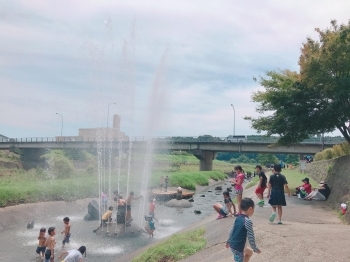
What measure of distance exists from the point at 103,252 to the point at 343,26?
1876 cm

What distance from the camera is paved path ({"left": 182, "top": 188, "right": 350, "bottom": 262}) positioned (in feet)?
29.4

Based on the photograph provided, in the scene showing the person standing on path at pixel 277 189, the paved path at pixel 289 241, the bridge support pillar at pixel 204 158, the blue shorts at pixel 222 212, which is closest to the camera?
the paved path at pixel 289 241

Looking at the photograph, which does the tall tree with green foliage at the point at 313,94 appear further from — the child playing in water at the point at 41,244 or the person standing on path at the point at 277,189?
the child playing in water at the point at 41,244

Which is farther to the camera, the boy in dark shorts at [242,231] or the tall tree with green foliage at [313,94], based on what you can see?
the tall tree with green foliage at [313,94]

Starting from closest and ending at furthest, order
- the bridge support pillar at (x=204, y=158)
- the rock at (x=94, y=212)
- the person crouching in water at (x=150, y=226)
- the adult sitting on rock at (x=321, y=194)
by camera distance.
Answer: the person crouching in water at (x=150, y=226) < the adult sitting on rock at (x=321, y=194) < the rock at (x=94, y=212) < the bridge support pillar at (x=204, y=158)

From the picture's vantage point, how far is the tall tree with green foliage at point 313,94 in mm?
21547

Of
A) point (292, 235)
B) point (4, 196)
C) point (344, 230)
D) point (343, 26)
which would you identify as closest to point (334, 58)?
point (343, 26)

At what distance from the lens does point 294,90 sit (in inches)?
929

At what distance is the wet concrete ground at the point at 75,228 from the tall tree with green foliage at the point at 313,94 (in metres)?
9.22

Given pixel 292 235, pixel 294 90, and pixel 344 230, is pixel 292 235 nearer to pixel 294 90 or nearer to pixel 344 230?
pixel 344 230

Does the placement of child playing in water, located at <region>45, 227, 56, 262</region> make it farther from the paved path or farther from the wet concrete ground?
the paved path

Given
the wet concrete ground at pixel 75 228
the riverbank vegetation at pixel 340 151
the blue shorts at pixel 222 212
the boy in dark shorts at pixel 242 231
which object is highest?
the riverbank vegetation at pixel 340 151

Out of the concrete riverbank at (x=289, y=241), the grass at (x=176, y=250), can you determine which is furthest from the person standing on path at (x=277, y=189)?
the grass at (x=176, y=250)

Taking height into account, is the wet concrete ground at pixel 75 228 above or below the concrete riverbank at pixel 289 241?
below
